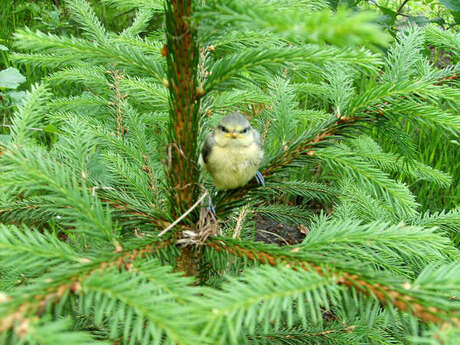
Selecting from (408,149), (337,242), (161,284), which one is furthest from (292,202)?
(161,284)

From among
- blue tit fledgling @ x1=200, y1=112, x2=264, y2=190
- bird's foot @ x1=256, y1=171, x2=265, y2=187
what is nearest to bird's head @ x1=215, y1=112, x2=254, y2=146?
blue tit fledgling @ x1=200, y1=112, x2=264, y2=190

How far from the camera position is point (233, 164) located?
1.02 m

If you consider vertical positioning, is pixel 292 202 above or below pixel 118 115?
below

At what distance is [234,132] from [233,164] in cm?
16

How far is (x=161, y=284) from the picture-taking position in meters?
0.54

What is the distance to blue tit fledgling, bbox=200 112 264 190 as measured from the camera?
1022 millimetres

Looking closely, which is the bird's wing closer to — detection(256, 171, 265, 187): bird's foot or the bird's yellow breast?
the bird's yellow breast

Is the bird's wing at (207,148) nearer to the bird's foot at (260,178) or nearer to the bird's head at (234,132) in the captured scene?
the bird's head at (234,132)

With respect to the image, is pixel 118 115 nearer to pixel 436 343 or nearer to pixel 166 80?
pixel 166 80

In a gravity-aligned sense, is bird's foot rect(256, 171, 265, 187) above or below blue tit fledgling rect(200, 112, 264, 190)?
below

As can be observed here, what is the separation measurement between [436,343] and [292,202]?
7.67ft

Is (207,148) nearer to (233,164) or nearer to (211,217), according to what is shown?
(233,164)

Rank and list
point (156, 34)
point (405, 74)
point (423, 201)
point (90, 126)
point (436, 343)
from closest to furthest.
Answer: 1. point (436, 343)
2. point (405, 74)
3. point (90, 126)
4. point (156, 34)
5. point (423, 201)

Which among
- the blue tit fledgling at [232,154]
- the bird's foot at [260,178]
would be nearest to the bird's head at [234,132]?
the blue tit fledgling at [232,154]
